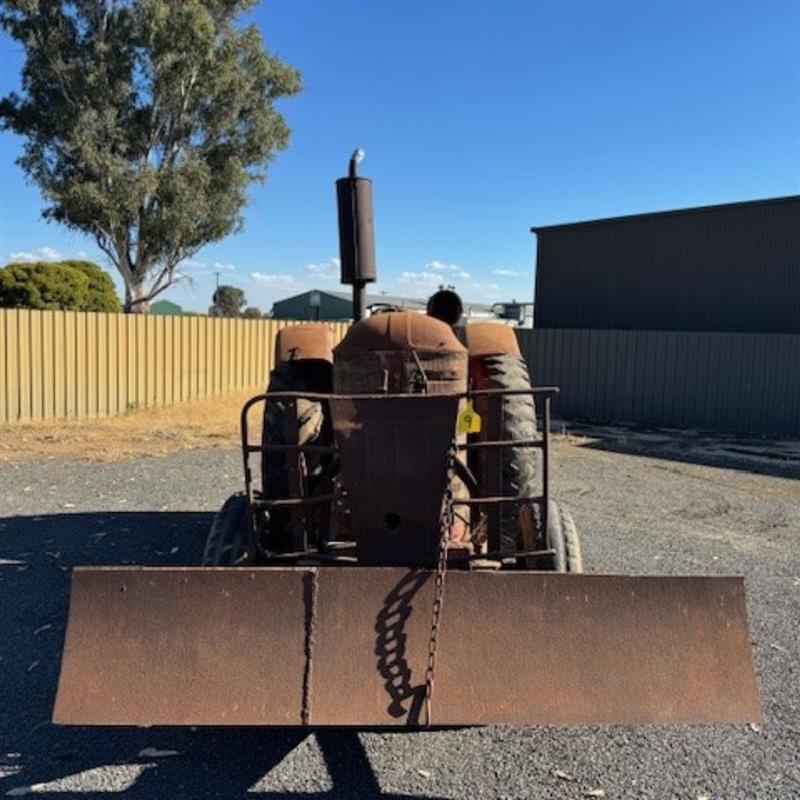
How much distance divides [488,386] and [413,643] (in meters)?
1.77

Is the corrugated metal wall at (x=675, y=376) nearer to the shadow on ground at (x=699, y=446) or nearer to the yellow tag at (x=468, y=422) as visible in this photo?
the shadow on ground at (x=699, y=446)

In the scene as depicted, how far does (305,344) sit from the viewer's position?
4.31 metres

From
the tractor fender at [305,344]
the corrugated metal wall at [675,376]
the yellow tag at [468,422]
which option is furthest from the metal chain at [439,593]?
the corrugated metal wall at [675,376]

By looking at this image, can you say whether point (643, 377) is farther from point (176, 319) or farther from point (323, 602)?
point (323, 602)

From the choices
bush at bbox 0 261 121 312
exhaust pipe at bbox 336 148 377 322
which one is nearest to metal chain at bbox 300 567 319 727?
exhaust pipe at bbox 336 148 377 322

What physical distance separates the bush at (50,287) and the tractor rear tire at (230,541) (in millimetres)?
21475

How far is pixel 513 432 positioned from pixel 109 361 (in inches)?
456

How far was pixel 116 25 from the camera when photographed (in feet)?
65.0

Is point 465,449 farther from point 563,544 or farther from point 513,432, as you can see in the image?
point 563,544

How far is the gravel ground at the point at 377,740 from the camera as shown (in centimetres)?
273

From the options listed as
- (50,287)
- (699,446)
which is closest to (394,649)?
(699,446)

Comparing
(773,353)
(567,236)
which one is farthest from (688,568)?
(567,236)

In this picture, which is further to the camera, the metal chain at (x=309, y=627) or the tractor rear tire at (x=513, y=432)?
the tractor rear tire at (x=513, y=432)

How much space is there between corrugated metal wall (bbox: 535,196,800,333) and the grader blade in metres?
16.4
